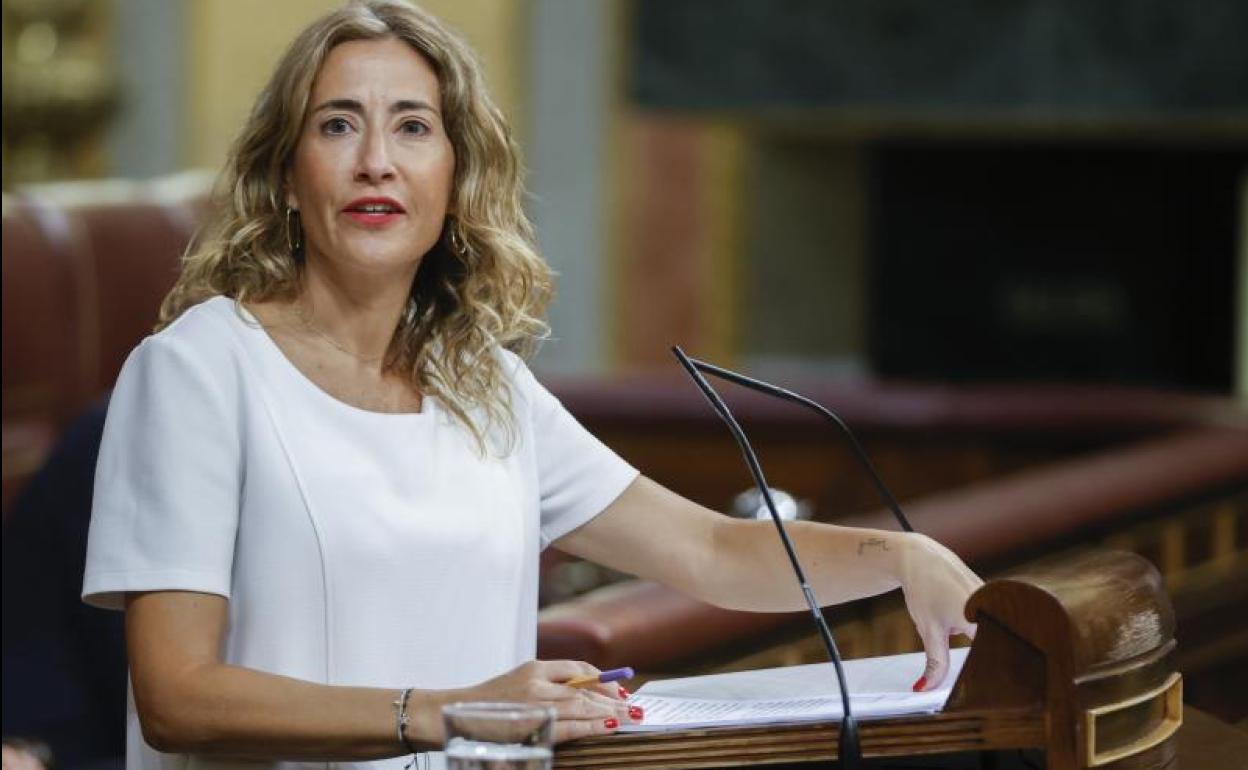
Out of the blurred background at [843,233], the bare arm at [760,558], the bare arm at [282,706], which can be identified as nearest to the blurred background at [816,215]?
the blurred background at [843,233]

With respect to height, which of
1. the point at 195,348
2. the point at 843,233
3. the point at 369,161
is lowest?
the point at 843,233

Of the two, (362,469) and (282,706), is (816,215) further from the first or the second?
(282,706)

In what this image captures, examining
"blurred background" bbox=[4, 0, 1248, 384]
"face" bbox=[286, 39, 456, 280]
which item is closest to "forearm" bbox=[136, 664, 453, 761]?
"face" bbox=[286, 39, 456, 280]

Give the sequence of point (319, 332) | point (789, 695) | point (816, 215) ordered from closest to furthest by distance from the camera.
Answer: point (789, 695) < point (319, 332) < point (816, 215)

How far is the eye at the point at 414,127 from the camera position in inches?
65.2

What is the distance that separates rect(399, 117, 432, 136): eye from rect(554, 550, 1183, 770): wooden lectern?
1.66 ft

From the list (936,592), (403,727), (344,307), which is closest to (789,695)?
(936,592)

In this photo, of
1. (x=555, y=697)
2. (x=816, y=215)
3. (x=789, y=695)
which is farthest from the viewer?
(x=816, y=215)

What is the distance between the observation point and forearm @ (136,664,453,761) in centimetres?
143

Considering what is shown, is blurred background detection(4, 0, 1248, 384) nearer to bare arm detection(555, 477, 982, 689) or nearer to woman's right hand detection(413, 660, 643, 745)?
bare arm detection(555, 477, 982, 689)

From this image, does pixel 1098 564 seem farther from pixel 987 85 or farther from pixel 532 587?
pixel 987 85

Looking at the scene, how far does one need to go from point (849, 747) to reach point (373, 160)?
1.83ft

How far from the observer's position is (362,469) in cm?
161

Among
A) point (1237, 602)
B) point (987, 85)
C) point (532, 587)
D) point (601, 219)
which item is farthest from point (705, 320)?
point (532, 587)
